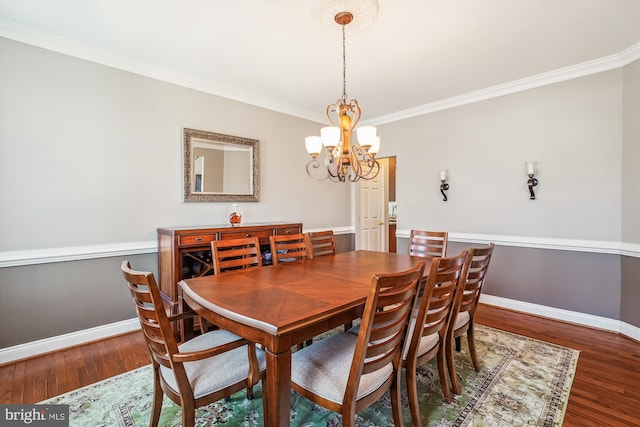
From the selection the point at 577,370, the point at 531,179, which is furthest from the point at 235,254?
the point at 531,179

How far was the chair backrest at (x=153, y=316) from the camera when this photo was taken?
1.19 metres

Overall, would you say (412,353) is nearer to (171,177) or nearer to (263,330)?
(263,330)

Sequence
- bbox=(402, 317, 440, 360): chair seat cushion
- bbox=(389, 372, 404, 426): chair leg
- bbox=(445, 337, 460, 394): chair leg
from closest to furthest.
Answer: bbox=(389, 372, 404, 426): chair leg < bbox=(402, 317, 440, 360): chair seat cushion < bbox=(445, 337, 460, 394): chair leg

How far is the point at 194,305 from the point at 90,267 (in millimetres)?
1850

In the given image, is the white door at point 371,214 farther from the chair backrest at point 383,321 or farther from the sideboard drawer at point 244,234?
the chair backrest at point 383,321

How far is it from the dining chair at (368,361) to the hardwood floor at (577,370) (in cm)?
123

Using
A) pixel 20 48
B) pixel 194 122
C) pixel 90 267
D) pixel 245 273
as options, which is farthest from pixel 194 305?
pixel 20 48

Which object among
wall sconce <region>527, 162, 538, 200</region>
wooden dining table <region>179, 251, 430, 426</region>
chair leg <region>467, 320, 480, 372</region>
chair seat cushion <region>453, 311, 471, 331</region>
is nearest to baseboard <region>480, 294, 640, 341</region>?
wall sconce <region>527, 162, 538, 200</region>

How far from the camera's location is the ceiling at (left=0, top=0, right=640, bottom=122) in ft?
6.98

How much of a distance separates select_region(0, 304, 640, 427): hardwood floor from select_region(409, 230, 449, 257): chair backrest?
105 cm

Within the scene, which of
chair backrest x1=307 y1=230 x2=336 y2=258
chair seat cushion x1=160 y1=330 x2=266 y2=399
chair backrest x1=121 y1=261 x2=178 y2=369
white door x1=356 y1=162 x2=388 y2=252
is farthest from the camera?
white door x1=356 y1=162 x2=388 y2=252

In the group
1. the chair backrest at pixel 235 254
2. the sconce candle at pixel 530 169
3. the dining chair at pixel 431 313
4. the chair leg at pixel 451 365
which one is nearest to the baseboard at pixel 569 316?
the sconce candle at pixel 530 169

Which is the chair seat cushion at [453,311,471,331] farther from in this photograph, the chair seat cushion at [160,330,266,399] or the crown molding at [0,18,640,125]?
the crown molding at [0,18,640,125]

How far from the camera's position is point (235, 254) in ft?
7.58
